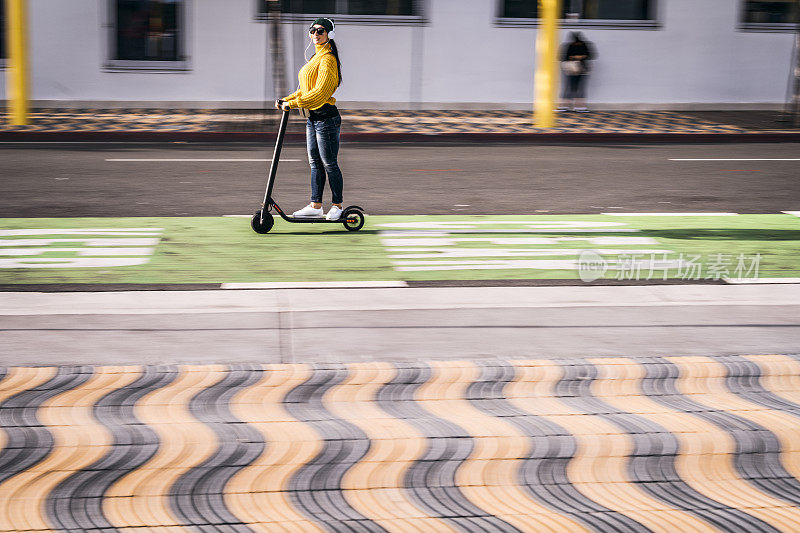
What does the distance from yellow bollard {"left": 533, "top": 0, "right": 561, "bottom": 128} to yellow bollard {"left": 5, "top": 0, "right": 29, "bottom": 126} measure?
948cm

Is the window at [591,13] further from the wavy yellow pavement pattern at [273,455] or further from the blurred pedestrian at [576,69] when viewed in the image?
the wavy yellow pavement pattern at [273,455]

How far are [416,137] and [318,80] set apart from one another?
10.0 meters

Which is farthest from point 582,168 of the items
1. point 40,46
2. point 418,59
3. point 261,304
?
point 40,46

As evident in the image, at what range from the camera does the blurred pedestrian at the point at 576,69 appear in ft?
69.6

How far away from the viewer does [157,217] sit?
8.94 m

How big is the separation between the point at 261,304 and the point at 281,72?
1479 centimetres

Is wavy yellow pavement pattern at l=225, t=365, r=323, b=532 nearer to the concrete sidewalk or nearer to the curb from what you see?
the curb

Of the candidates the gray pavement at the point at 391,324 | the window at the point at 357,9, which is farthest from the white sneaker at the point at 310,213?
the window at the point at 357,9

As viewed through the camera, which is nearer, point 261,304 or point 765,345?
point 765,345

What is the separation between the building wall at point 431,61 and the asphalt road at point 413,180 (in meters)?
6.25

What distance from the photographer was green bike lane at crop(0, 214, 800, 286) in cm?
662

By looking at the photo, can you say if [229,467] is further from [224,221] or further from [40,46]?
[40,46]

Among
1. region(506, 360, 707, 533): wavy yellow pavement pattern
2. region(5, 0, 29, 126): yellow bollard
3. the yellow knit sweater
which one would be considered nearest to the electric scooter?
the yellow knit sweater

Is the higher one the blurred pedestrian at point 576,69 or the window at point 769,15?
the window at point 769,15
